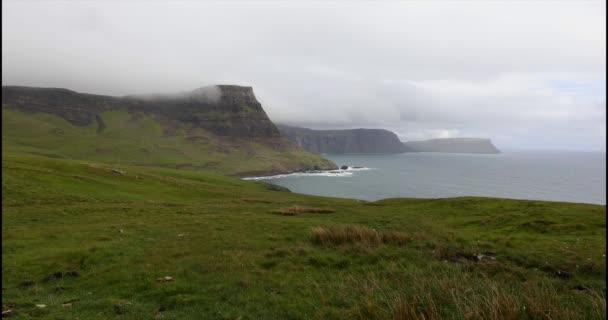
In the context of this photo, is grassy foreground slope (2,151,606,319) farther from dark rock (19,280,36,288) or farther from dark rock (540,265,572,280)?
dark rock (19,280,36,288)

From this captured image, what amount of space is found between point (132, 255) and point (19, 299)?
21.4 feet

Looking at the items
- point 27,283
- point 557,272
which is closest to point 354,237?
point 557,272

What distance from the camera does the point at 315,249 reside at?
1870cm

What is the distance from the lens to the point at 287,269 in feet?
51.4

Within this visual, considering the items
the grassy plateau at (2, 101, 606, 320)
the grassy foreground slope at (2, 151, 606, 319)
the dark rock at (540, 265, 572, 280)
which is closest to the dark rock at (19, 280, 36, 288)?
the grassy plateau at (2, 101, 606, 320)

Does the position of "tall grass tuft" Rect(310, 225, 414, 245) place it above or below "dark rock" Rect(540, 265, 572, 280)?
above

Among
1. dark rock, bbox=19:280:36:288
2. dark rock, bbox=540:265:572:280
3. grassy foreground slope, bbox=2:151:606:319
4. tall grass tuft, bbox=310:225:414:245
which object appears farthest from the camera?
tall grass tuft, bbox=310:225:414:245

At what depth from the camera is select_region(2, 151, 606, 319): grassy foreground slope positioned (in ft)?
33.2

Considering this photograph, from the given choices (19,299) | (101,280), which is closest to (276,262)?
(101,280)

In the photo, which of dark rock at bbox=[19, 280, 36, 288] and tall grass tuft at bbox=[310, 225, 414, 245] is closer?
dark rock at bbox=[19, 280, 36, 288]

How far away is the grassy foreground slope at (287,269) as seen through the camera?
1011 cm

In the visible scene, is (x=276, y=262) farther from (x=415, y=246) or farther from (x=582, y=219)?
(x=582, y=219)

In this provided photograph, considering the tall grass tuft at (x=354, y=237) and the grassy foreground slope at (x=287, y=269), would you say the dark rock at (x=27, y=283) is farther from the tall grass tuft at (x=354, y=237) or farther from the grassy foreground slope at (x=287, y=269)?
the tall grass tuft at (x=354, y=237)

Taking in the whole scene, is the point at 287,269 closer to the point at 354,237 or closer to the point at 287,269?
the point at 287,269
